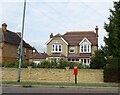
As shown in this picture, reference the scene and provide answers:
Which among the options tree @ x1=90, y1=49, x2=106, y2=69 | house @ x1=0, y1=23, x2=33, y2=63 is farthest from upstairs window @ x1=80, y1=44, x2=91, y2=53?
tree @ x1=90, y1=49, x2=106, y2=69

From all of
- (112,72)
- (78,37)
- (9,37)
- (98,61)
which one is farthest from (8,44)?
(112,72)

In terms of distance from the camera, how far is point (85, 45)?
62281mm

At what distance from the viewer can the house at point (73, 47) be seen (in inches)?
2435

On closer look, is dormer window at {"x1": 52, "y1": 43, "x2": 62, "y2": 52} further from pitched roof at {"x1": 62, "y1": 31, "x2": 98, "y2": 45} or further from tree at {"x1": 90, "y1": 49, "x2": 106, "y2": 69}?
tree at {"x1": 90, "y1": 49, "x2": 106, "y2": 69}

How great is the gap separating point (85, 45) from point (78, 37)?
3.62 metres

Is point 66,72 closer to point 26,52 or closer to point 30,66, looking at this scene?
point 30,66

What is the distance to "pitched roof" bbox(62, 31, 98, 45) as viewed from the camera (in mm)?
63103

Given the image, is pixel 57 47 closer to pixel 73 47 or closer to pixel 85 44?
pixel 73 47

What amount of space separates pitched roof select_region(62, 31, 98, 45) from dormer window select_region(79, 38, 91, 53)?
0.93 m

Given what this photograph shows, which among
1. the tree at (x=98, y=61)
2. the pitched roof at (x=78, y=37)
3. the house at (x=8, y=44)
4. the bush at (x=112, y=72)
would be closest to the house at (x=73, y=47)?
the pitched roof at (x=78, y=37)

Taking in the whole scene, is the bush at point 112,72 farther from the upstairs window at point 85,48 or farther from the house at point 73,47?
the upstairs window at point 85,48

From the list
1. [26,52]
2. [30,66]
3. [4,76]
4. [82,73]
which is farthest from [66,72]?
[26,52]

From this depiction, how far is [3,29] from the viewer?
61719 millimetres

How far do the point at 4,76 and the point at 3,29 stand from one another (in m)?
26.3
